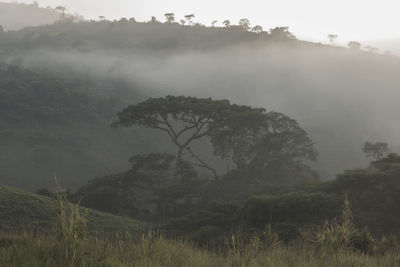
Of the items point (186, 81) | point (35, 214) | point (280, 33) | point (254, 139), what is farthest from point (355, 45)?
point (35, 214)

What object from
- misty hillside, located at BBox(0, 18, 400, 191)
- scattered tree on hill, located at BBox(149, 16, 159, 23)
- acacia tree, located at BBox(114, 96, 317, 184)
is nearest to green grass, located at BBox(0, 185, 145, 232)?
acacia tree, located at BBox(114, 96, 317, 184)

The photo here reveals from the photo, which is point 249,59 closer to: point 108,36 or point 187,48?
point 187,48

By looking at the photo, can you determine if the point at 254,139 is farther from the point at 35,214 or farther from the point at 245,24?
the point at 245,24

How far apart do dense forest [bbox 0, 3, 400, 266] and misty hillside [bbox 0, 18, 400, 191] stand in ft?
1.52

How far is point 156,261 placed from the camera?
6.16 meters

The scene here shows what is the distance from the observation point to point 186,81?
109125 millimetres

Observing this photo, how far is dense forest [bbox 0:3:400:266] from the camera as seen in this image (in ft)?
68.1

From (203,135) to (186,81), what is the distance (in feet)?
208

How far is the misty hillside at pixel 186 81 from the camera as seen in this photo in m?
65.6

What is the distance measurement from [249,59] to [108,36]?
65658 millimetres

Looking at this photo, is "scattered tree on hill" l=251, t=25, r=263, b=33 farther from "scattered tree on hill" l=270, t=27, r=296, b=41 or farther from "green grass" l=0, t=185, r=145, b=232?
"green grass" l=0, t=185, r=145, b=232

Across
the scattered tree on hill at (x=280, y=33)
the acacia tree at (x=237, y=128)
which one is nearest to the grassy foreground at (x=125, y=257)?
the acacia tree at (x=237, y=128)

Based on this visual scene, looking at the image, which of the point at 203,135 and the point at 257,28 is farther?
the point at 257,28

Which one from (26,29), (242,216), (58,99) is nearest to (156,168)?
(242,216)
